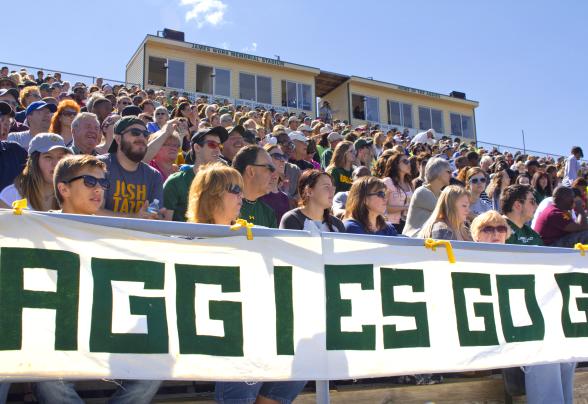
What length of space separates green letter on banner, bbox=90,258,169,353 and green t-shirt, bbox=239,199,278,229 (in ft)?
6.02

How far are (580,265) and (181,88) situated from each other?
25.5 meters

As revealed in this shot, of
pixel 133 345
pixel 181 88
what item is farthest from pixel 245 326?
pixel 181 88

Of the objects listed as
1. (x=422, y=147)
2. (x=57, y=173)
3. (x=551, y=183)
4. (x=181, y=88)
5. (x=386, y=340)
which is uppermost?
(x=181, y=88)

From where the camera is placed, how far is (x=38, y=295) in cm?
249

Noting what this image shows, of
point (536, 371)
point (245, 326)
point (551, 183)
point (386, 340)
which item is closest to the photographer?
point (245, 326)

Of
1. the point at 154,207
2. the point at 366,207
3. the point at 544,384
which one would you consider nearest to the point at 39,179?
the point at 154,207

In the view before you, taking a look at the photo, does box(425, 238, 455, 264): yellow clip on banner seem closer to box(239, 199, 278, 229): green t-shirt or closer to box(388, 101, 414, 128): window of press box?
box(239, 199, 278, 229): green t-shirt

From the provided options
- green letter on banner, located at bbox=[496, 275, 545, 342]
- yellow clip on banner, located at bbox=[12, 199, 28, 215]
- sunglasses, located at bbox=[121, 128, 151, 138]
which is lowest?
green letter on banner, located at bbox=[496, 275, 545, 342]

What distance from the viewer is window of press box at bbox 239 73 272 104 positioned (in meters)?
29.9

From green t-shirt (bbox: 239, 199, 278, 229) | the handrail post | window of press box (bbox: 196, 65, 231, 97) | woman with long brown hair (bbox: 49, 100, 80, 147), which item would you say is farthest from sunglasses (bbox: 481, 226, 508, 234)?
window of press box (bbox: 196, 65, 231, 97)

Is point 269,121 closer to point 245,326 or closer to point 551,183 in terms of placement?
point 551,183

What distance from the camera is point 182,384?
3514 millimetres

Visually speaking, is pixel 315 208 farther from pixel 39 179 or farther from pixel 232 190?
pixel 39 179

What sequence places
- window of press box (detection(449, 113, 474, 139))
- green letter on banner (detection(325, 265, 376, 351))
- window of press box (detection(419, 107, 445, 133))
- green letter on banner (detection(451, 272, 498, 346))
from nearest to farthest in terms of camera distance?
green letter on banner (detection(325, 265, 376, 351)), green letter on banner (detection(451, 272, 498, 346)), window of press box (detection(419, 107, 445, 133)), window of press box (detection(449, 113, 474, 139))
